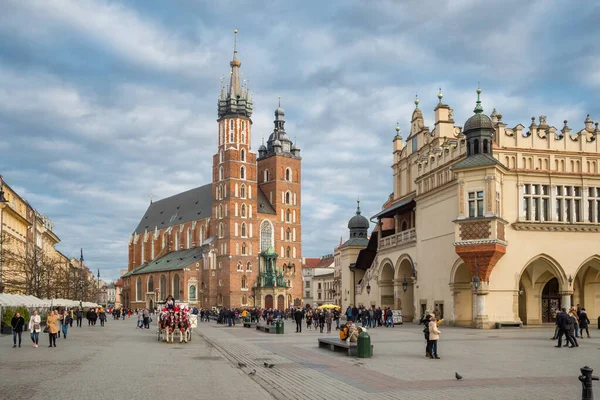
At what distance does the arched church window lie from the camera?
112006 millimetres

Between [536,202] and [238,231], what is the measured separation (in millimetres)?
73849

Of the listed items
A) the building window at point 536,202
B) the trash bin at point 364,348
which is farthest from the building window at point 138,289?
the trash bin at point 364,348

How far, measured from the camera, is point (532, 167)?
124ft

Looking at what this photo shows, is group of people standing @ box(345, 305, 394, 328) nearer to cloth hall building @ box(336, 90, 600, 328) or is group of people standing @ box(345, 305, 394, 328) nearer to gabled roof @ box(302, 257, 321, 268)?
cloth hall building @ box(336, 90, 600, 328)

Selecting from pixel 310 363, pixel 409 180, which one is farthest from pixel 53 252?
pixel 310 363

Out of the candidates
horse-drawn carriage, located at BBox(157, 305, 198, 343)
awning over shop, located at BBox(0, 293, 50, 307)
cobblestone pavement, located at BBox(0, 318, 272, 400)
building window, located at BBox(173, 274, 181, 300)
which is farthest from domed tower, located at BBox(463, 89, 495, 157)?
building window, located at BBox(173, 274, 181, 300)

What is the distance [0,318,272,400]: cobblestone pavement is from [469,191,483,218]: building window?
17.4 metres

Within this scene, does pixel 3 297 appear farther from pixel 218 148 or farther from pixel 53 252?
pixel 218 148

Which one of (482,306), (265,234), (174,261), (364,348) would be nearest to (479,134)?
(482,306)

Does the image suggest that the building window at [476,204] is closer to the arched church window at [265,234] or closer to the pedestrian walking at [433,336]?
the pedestrian walking at [433,336]

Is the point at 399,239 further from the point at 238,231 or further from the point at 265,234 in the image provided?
the point at 265,234

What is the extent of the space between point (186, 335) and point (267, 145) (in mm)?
96102

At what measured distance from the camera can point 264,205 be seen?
11438 centimetres

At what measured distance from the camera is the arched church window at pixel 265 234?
112006 mm
